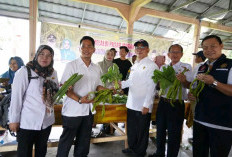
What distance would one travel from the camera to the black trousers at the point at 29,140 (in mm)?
1705

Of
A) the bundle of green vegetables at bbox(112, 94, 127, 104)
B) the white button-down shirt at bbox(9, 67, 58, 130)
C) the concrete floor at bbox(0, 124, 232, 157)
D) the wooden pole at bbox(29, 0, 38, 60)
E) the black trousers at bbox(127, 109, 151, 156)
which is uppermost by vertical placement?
the wooden pole at bbox(29, 0, 38, 60)

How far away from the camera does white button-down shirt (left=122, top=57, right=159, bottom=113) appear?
2438 millimetres

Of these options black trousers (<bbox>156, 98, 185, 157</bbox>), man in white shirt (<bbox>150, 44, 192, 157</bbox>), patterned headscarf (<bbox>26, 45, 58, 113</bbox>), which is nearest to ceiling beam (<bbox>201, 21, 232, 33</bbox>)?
man in white shirt (<bbox>150, 44, 192, 157</bbox>)

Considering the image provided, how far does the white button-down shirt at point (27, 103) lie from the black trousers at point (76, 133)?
0.34 meters

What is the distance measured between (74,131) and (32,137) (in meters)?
0.50

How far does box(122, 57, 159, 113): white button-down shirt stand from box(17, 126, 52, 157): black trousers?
1.34 meters

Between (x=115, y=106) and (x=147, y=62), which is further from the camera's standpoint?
(x=115, y=106)

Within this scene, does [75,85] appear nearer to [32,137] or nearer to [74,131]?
[74,131]

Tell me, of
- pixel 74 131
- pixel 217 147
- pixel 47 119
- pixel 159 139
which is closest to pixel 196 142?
pixel 217 147

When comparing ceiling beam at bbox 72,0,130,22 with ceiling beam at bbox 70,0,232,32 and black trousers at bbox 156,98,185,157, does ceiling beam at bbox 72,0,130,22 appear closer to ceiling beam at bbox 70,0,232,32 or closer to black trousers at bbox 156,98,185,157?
ceiling beam at bbox 70,0,232,32

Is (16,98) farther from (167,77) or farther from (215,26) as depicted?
(215,26)

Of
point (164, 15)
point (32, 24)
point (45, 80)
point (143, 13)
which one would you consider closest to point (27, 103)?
point (45, 80)

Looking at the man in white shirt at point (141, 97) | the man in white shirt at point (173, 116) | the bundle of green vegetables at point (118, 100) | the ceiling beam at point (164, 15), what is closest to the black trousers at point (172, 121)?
the man in white shirt at point (173, 116)

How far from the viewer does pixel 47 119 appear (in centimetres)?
184
